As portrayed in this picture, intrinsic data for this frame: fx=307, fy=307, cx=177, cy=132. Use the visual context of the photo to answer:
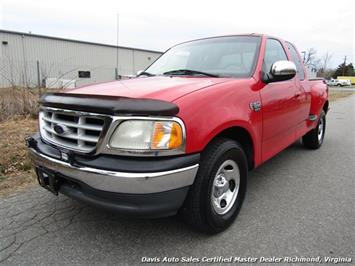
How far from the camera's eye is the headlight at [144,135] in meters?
2.09

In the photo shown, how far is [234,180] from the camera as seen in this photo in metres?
2.87

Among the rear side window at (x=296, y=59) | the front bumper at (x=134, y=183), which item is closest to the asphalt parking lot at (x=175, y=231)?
the front bumper at (x=134, y=183)

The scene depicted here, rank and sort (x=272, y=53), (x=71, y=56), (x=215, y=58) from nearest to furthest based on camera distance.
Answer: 1. (x=215, y=58)
2. (x=272, y=53)
3. (x=71, y=56)

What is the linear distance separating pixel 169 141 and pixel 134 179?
0.35 metres

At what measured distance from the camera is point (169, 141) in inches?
83.1

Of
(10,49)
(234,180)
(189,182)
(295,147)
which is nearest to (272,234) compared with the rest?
(234,180)

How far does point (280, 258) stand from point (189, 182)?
917mm

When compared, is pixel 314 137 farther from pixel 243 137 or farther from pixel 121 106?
pixel 121 106

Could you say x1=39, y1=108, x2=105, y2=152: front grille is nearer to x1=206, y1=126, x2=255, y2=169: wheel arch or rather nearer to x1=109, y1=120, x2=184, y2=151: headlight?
x1=109, y1=120, x2=184, y2=151: headlight

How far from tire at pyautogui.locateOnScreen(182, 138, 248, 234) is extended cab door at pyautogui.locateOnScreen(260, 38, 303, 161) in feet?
1.89

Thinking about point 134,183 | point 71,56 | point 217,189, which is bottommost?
point 71,56

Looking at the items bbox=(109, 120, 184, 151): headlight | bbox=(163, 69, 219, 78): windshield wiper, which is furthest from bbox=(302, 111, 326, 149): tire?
bbox=(109, 120, 184, 151): headlight

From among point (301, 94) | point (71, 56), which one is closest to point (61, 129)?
point (301, 94)

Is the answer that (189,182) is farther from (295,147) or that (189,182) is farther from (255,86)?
(295,147)
